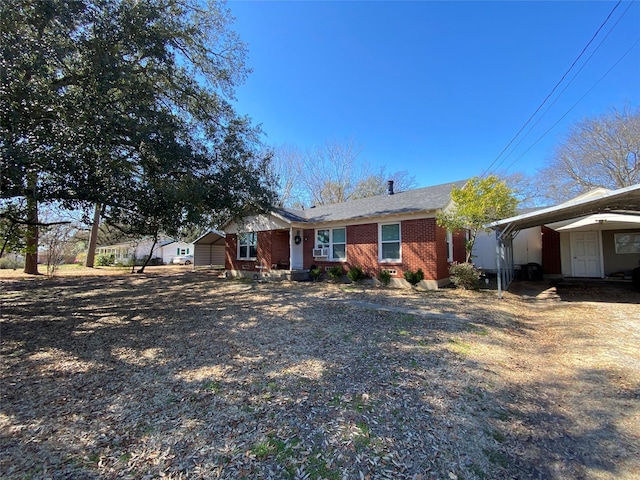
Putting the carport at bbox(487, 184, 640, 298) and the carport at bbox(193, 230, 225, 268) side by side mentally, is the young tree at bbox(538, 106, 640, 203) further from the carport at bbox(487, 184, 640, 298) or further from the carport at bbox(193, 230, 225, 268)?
the carport at bbox(193, 230, 225, 268)

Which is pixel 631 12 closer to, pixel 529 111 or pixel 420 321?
pixel 529 111

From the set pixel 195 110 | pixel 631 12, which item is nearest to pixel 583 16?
pixel 631 12

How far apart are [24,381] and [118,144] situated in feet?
15.1

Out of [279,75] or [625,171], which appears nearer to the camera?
[279,75]

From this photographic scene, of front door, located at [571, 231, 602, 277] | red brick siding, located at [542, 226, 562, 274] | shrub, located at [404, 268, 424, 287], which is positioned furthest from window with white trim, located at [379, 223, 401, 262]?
front door, located at [571, 231, 602, 277]

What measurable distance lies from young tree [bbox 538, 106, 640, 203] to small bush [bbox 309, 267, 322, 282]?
2487 cm

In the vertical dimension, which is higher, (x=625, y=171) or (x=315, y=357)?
(x=625, y=171)

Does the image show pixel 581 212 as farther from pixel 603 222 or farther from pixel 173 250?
pixel 173 250

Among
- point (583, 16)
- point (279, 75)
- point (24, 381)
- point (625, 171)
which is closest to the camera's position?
point (24, 381)

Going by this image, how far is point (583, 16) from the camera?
27.8ft

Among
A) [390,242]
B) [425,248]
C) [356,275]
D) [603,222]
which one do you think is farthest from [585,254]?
[356,275]

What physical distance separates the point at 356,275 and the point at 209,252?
1600 cm

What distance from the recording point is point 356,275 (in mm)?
12266

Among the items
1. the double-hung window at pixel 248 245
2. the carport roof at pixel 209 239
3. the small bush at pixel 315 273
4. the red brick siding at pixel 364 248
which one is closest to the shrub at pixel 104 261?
the carport roof at pixel 209 239
